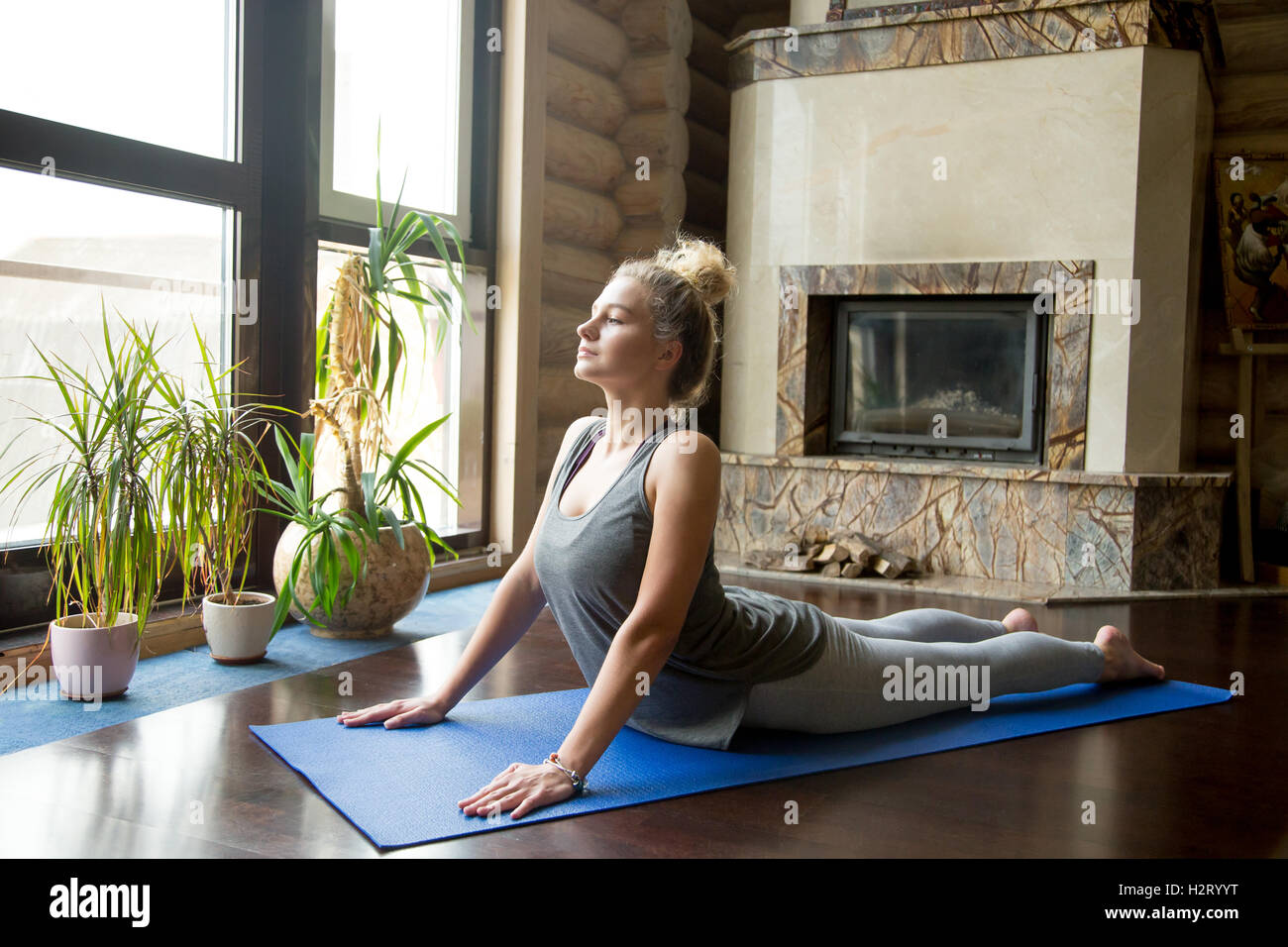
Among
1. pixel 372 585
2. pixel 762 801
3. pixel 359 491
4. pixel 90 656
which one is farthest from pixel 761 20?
pixel 762 801

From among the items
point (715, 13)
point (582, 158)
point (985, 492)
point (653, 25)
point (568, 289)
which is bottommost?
point (985, 492)

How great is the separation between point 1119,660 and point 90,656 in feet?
8.13

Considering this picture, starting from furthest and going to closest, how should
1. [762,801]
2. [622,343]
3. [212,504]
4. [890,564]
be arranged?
[890,564], [212,504], [622,343], [762,801]

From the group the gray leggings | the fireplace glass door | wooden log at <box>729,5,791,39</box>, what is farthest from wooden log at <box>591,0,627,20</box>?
the gray leggings

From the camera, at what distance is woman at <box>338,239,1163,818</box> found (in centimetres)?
185

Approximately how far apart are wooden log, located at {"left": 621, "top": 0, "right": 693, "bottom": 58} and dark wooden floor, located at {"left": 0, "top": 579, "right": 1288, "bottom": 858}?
3608 millimetres

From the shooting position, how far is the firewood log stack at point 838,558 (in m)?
4.51

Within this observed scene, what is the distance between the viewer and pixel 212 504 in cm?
303

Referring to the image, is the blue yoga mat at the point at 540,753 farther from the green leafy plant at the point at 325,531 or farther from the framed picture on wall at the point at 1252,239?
the framed picture on wall at the point at 1252,239

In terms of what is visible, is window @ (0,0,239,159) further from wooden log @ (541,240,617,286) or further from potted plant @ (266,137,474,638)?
wooden log @ (541,240,617,286)

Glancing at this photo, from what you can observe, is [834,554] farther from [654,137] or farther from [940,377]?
[654,137]

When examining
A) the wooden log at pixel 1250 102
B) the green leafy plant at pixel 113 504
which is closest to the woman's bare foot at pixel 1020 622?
the green leafy plant at pixel 113 504
